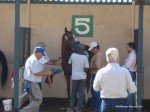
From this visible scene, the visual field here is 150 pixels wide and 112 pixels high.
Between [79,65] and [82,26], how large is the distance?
2.20 m

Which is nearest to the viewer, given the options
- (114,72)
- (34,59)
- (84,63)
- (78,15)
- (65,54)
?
(114,72)

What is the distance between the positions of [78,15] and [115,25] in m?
1.11

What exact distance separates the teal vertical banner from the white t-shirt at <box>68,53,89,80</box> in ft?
6.51

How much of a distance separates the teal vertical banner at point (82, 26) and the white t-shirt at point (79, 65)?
1.98 m

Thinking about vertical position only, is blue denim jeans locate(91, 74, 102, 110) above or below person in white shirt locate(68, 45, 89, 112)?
below

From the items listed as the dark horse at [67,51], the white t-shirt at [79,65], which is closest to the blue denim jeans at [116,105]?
the white t-shirt at [79,65]

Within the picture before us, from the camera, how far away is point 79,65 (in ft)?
33.7

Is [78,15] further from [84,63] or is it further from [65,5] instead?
[84,63]

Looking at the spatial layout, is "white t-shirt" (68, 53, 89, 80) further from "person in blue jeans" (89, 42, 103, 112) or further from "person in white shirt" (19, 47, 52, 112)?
"person in white shirt" (19, 47, 52, 112)

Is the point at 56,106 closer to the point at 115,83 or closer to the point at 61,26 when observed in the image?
the point at 61,26

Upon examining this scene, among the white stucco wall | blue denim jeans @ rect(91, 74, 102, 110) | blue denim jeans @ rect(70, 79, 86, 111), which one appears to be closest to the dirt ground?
the white stucco wall

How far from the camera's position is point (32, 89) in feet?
30.5

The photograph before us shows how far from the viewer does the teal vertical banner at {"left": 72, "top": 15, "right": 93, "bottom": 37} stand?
12164 mm

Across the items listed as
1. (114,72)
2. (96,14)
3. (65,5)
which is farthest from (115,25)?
(114,72)
